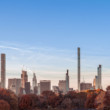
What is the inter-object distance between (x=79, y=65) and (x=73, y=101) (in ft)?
145

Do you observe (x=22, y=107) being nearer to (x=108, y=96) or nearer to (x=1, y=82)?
(x=108, y=96)

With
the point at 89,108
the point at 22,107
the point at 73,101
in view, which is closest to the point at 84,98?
the point at 73,101

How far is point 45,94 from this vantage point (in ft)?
389

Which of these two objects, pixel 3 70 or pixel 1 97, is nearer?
pixel 1 97

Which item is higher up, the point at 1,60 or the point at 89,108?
the point at 1,60

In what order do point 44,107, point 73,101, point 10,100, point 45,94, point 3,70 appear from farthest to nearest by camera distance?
point 3,70 < point 45,94 < point 73,101 < point 44,107 < point 10,100


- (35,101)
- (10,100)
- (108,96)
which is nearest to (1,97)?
(10,100)

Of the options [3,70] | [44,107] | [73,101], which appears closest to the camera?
[44,107]

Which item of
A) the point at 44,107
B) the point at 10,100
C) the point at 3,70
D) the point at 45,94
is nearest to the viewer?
the point at 10,100

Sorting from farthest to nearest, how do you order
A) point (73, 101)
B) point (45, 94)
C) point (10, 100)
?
point (45, 94) < point (73, 101) < point (10, 100)

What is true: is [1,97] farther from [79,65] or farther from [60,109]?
[79,65]

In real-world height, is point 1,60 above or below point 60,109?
above

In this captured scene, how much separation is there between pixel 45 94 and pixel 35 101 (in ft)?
72.6

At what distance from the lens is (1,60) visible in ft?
470
